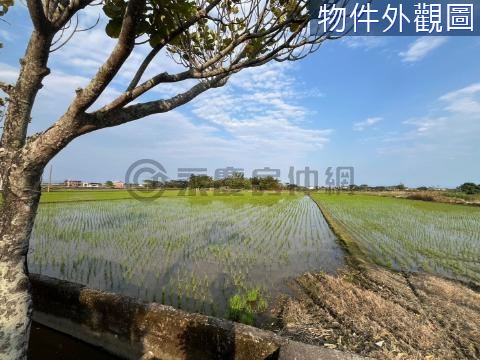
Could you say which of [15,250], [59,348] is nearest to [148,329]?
[59,348]

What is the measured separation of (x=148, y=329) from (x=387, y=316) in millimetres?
3197

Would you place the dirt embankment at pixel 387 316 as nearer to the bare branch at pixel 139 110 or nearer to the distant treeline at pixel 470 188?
the bare branch at pixel 139 110

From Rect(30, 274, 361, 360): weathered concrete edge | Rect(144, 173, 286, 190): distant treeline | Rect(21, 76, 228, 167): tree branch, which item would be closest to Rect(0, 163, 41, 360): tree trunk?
Rect(21, 76, 228, 167): tree branch

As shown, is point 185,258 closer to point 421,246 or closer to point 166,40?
point 166,40

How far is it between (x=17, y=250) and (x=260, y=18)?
238 centimetres

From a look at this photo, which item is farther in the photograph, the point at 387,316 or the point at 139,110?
the point at 387,316

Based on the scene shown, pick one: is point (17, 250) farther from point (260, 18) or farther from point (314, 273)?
point (314, 273)

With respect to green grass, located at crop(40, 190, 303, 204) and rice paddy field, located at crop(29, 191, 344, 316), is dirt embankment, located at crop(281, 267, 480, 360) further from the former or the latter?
green grass, located at crop(40, 190, 303, 204)

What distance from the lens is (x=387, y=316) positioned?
4523 millimetres

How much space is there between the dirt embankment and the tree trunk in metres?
2.97

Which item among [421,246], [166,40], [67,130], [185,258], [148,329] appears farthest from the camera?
[421,246]

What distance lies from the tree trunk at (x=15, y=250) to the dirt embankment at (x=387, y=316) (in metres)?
2.97

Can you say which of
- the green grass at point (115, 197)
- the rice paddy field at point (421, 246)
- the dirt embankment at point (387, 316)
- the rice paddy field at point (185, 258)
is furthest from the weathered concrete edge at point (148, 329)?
the green grass at point (115, 197)

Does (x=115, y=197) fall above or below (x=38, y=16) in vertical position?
below
